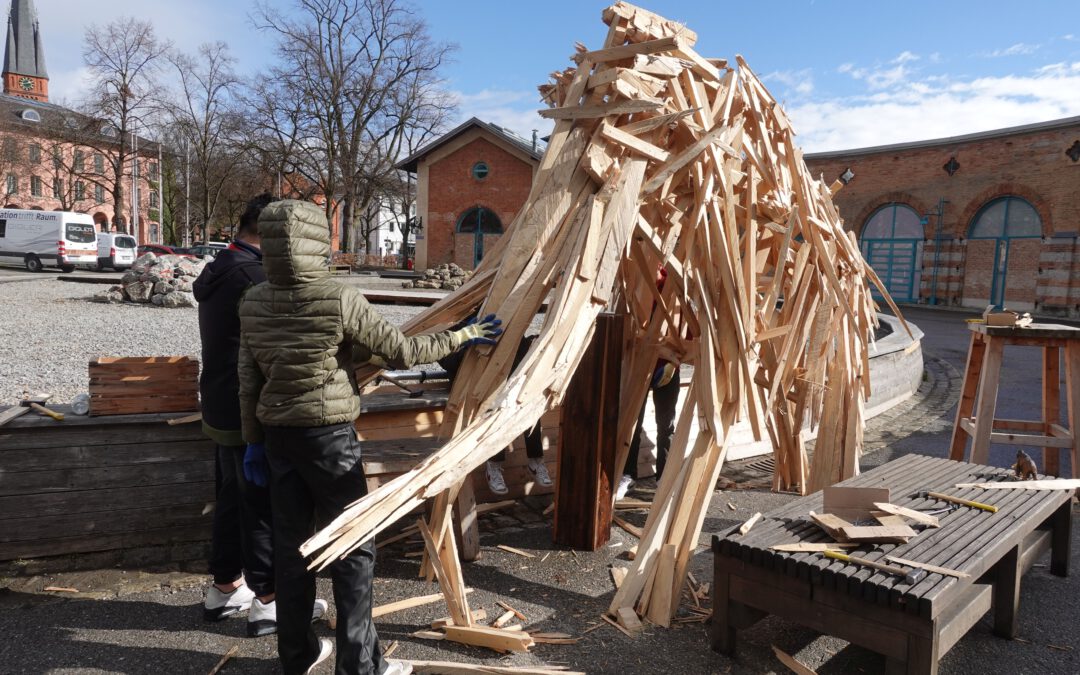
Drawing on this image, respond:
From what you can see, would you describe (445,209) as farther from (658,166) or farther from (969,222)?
(658,166)

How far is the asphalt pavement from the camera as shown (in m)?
3.13

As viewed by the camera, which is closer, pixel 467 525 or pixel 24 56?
pixel 467 525

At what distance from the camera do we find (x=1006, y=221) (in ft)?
80.6

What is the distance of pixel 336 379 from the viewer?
2.78 m

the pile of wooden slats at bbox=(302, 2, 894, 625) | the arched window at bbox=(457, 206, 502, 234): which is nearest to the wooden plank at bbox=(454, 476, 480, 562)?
the pile of wooden slats at bbox=(302, 2, 894, 625)

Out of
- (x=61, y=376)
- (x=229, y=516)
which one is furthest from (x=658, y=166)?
(x=61, y=376)

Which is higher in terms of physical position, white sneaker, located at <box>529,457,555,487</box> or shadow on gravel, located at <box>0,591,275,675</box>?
white sneaker, located at <box>529,457,555,487</box>

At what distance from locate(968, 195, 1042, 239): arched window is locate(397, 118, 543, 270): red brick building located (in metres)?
17.7

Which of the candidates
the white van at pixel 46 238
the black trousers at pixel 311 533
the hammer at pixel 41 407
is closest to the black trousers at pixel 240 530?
the black trousers at pixel 311 533

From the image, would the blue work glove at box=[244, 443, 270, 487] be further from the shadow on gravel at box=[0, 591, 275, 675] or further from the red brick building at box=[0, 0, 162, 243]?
the red brick building at box=[0, 0, 162, 243]

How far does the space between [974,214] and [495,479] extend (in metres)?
26.1

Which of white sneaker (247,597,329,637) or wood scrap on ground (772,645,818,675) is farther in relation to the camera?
white sneaker (247,597,329,637)

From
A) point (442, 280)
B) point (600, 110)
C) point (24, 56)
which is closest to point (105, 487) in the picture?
point (600, 110)

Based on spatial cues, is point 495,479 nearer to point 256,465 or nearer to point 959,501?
point 256,465
